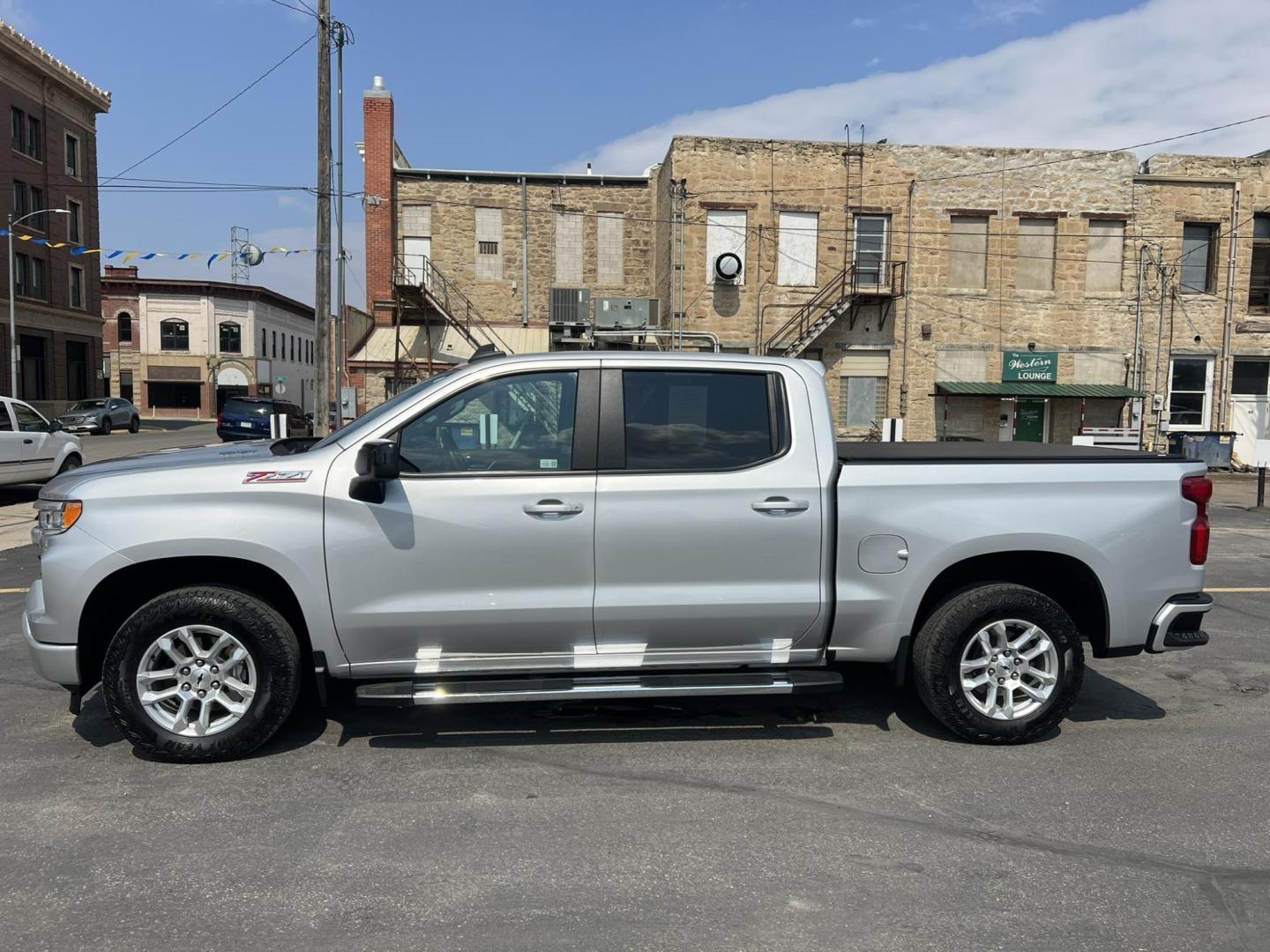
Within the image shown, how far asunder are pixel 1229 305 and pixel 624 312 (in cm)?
1791

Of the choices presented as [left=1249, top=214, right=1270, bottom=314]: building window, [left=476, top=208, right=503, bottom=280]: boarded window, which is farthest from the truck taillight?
[left=1249, top=214, right=1270, bottom=314]: building window

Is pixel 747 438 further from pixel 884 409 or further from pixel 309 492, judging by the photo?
pixel 884 409

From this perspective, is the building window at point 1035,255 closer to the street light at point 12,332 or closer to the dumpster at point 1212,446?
the dumpster at point 1212,446

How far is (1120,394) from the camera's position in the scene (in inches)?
1026

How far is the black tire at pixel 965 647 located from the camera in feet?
15.0

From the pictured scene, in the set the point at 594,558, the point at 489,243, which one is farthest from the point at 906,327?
the point at 594,558

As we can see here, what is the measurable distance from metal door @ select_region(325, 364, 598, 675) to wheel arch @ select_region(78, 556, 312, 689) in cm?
36

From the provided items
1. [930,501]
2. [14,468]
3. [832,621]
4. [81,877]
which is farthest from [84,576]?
[14,468]

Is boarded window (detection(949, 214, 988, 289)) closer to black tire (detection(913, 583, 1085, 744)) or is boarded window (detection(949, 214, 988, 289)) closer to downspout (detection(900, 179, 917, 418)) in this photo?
downspout (detection(900, 179, 917, 418))

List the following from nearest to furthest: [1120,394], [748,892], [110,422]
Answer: [748,892]
[1120,394]
[110,422]

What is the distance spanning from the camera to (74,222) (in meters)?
43.9

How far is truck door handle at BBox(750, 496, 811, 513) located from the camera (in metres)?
4.39

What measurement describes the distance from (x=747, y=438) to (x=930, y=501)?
3.15 feet

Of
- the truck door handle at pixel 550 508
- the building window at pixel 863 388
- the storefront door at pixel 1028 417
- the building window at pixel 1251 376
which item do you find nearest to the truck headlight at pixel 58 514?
the truck door handle at pixel 550 508
